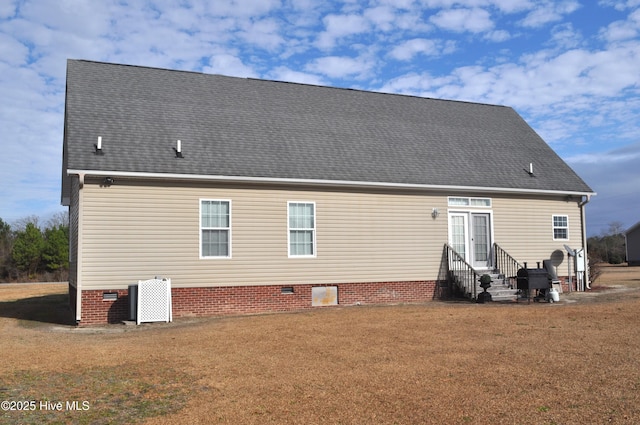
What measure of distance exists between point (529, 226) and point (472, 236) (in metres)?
2.25

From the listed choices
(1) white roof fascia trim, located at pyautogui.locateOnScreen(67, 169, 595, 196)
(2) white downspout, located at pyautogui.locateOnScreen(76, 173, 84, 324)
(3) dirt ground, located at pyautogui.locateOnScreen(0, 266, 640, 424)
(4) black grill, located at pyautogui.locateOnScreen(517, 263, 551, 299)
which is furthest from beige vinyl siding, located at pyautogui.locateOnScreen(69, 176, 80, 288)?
(4) black grill, located at pyautogui.locateOnScreen(517, 263, 551, 299)

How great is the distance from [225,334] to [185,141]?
21.8 ft

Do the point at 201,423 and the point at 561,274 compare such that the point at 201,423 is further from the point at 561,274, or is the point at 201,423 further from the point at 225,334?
the point at 561,274

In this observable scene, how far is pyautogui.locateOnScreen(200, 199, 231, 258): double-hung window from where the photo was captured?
1514cm

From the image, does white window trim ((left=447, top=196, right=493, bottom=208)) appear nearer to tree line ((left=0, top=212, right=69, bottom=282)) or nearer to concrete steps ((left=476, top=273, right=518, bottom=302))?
concrete steps ((left=476, top=273, right=518, bottom=302))

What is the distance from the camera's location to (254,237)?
15.6 meters

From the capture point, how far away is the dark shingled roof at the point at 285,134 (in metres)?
15.4

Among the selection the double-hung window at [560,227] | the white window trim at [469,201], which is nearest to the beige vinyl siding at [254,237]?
the white window trim at [469,201]

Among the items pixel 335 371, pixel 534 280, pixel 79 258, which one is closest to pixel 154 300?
pixel 79 258

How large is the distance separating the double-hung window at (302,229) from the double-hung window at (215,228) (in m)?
1.78

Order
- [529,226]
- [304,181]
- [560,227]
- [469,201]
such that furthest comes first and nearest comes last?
[560,227] < [529,226] < [469,201] < [304,181]

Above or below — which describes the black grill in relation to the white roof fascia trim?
below

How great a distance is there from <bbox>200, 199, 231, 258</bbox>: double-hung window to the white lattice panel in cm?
142

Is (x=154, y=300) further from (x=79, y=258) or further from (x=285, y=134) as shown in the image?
(x=285, y=134)
